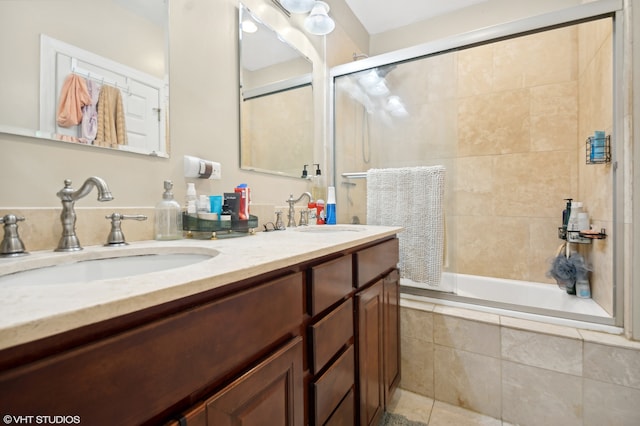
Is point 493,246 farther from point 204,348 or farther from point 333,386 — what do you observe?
point 204,348

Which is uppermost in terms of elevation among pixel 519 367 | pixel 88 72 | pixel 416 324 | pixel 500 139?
pixel 500 139

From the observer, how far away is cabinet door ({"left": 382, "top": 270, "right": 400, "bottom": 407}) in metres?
1.19

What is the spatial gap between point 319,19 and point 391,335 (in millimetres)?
1696

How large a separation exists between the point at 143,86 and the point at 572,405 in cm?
205

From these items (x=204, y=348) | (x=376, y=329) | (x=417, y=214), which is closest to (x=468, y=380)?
(x=376, y=329)

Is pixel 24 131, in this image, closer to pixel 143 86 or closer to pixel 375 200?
pixel 143 86

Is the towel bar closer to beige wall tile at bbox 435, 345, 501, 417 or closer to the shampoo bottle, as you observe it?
beige wall tile at bbox 435, 345, 501, 417

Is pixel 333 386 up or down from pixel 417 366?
up

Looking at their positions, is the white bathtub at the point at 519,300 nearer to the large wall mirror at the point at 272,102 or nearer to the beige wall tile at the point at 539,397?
the beige wall tile at the point at 539,397

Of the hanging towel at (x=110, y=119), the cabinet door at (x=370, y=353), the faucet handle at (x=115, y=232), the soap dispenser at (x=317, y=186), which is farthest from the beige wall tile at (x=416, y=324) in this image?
the hanging towel at (x=110, y=119)

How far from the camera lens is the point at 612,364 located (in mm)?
1146

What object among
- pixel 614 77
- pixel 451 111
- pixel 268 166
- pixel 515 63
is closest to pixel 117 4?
pixel 268 166

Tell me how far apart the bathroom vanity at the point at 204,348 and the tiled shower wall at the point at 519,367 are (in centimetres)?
75

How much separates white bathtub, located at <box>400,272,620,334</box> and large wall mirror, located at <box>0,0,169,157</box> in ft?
4.90
